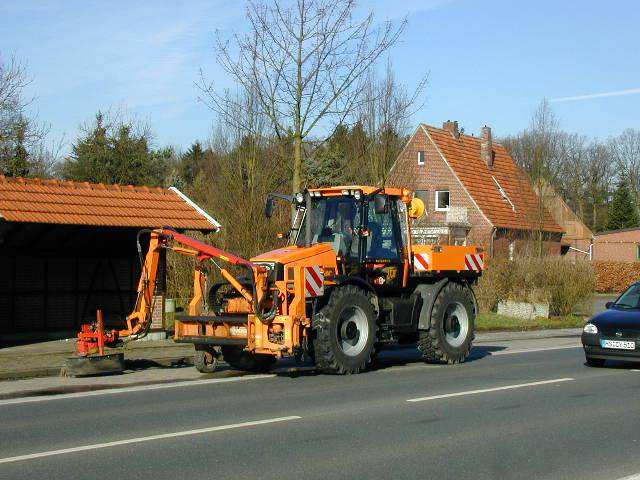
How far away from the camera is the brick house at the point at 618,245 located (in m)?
72.9

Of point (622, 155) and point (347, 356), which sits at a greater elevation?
point (622, 155)

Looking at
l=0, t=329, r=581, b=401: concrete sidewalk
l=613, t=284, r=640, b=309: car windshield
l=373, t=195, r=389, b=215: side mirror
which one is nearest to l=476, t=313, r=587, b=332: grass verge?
l=0, t=329, r=581, b=401: concrete sidewalk

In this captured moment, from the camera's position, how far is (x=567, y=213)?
70.1 m

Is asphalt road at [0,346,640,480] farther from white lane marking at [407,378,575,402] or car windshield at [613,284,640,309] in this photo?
car windshield at [613,284,640,309]

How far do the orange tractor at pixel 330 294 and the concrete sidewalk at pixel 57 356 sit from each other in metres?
1.09

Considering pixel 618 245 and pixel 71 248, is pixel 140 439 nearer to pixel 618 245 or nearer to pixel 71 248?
pixel 71 248

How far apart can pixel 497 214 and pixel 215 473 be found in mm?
44396

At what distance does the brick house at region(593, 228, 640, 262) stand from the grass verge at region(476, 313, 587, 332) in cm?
4371

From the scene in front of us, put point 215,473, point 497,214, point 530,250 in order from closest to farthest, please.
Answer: point 215,473 → point 530,250 → point 497,214

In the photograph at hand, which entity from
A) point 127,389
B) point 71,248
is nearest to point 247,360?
point 127,389

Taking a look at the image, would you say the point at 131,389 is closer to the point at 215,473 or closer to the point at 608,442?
the point at 215,473

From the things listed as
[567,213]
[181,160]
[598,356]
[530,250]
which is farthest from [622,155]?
[598,356]

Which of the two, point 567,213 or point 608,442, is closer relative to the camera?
point 608,442

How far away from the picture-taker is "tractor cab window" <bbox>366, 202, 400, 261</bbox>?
16097 mm
